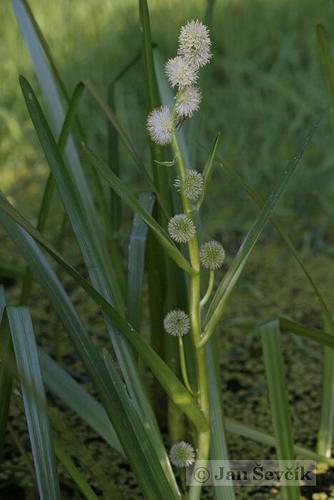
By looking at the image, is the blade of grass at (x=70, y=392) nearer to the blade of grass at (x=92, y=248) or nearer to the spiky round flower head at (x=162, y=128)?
the blade of grass at (x=92, y=248)

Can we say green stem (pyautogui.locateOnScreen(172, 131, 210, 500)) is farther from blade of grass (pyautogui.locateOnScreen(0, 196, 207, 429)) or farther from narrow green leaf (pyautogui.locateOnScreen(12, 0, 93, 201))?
narrow green leaf (pyautogui.locateOnScreen(12, 0, 93, 201))

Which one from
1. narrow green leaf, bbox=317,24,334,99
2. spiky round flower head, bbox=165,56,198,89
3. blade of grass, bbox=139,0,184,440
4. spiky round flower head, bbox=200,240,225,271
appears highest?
narrow green leaf, bbox=317,24,334,99

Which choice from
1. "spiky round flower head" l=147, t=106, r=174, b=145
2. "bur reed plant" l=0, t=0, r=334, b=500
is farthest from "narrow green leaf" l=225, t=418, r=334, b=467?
"spiky round flower head" l=147, t=106, r=174, b=145

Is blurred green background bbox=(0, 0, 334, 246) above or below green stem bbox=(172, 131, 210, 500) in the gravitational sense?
above

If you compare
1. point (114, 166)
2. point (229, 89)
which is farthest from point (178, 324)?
point (229, 89)

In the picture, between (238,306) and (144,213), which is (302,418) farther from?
(144,213)

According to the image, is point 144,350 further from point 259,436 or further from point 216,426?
point 259,436

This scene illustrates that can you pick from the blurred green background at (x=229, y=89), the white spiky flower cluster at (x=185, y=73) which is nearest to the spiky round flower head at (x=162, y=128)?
the white spiky flower cluster at (x=185, y=73)
